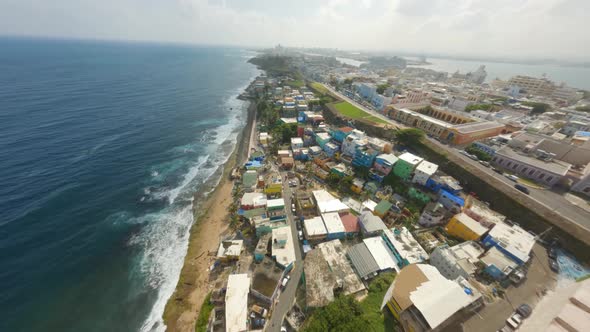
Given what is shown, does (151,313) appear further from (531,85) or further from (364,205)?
(531,85)

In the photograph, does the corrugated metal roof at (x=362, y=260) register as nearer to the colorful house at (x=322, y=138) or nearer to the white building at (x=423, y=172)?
the white building at (x=423, y=172)

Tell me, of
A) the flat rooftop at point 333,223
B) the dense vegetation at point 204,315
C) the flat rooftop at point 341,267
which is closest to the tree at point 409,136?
the flat rooftop at point 333,223

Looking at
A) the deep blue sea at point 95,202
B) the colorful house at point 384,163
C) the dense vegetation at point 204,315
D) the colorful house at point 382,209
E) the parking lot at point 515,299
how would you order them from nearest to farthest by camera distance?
1. the parking lot at point 515,299
2. the dense vegetation at point 204,315
3. the deep blue sea at point 95,202
4. the colorful house at point 382,209
5. the colorful house at point 384,163

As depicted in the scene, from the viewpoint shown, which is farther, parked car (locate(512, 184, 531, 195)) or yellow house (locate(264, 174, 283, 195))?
yellow house (locate(264, 174, 283, 195))

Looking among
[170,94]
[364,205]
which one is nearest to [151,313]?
[364,205]

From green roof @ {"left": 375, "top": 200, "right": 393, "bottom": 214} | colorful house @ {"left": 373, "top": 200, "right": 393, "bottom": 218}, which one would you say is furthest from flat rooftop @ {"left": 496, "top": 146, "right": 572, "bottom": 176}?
colorful house @ {"left": 373, "top": 200, "right": 393, "bottom": 218}

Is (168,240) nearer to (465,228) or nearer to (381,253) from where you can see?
(381,253)

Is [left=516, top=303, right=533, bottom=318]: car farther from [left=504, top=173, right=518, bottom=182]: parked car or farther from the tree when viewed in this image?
the tree
